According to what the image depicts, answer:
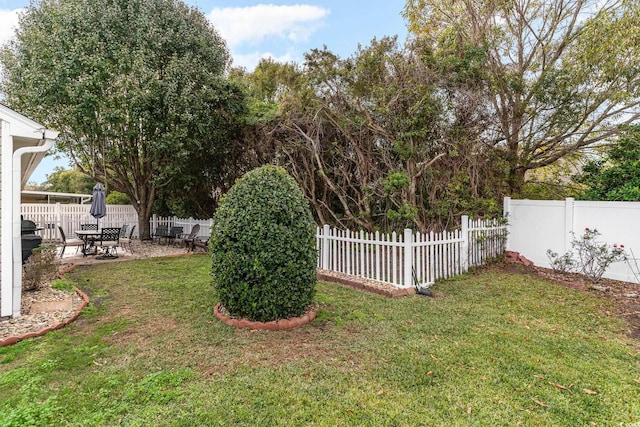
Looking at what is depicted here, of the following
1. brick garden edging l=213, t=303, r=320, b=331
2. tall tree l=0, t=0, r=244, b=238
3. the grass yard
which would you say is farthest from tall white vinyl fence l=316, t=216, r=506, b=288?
tall tree l=0, t=0, r=244, b=238

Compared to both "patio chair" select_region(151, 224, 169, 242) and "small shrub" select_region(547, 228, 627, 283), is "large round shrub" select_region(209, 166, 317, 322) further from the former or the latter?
"patio chair" select_region(151, 224, 169, 242)

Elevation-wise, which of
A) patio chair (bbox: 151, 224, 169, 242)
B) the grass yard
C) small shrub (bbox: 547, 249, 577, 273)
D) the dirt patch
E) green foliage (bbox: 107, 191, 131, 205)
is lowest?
the grass yard

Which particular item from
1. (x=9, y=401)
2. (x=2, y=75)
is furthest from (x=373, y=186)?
(x=2, y=75)

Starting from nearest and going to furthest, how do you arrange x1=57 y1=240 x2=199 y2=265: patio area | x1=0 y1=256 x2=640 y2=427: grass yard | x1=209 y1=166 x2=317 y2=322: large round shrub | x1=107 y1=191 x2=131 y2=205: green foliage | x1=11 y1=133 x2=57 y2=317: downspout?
x1=0 y1=256 x2=640 y2=427: grass yard < x1=209 y1=166 x2=317 y2=322: large round shrub < x1=11 y1=133 x2=57 y2=317: downspout < x1=57 y1=240 x2=199 y2=265: patio area < x1=107 y1=191 x2=131 y2=205: green foliage

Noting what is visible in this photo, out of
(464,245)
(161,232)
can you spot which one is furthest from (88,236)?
(464,245)

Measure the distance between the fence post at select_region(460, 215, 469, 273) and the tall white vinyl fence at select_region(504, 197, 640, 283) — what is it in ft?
6.41

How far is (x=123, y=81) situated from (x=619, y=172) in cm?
1298

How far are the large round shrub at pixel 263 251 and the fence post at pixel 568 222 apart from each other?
631 cm

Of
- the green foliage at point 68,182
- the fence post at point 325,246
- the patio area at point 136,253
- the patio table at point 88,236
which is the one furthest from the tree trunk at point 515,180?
the green foliage at point 68,182

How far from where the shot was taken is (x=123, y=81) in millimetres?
9516

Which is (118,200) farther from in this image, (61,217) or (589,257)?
(589,257)

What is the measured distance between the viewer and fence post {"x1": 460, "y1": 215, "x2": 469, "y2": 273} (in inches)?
275

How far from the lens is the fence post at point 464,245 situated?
22.9ft

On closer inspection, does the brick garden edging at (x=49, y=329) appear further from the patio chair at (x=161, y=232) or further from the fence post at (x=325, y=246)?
the patio chair at (x=161, y=232)
